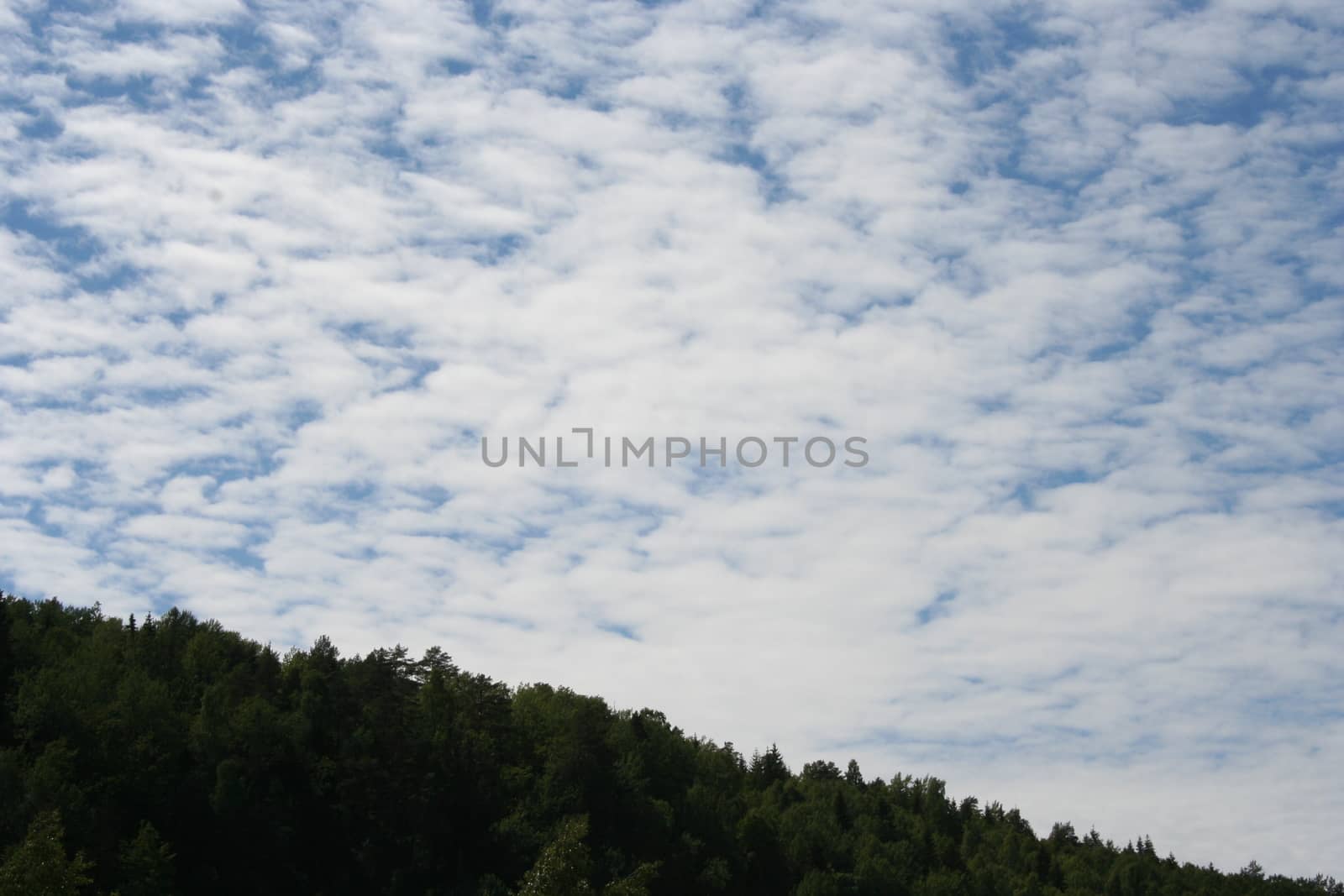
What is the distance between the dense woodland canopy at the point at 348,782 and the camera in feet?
323

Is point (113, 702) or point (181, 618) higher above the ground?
point (181, 618)

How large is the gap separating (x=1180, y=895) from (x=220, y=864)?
135342mm

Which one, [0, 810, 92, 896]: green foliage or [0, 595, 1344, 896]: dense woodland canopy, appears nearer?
[0, 810, 92, 896]: green foliage

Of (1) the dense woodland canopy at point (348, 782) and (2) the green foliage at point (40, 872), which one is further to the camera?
(1) the dense woodland canopy at point (348, 782)

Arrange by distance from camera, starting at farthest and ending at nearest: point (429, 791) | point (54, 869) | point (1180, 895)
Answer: point (1180, 895) → point (429, 791) → point (54, 869)

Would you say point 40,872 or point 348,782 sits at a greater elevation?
point 348,782

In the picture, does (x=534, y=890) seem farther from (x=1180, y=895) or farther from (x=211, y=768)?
(x=1180, y=895)

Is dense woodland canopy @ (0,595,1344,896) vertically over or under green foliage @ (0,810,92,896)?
over

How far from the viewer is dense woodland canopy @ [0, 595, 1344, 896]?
323 feet

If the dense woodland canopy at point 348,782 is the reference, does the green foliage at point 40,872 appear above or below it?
below

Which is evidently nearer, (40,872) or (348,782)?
(40,872)

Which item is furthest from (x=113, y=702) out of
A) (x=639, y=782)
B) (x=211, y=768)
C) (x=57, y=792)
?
(x=639, y=782)

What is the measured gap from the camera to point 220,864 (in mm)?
102750

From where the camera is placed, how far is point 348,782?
113625 millimetres
